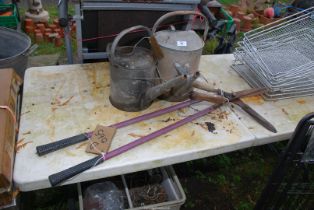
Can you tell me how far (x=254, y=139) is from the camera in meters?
1.24

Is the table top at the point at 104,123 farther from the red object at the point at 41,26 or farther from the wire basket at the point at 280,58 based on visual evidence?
the red object at the point at 41,26

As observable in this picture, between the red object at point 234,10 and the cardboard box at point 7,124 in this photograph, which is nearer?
the cardboard box at point 7,124

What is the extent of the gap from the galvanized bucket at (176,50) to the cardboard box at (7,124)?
634 mm

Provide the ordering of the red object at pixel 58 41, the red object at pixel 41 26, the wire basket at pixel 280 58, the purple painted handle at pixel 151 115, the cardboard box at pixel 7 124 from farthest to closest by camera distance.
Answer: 1. the red object at pixel 41 26
2. the red object at pixel 58 41
3. the wire basket at pixel 280 58
4. the purple painted handle at pixel 151 115
5. the cardboard box at pixel 7 124

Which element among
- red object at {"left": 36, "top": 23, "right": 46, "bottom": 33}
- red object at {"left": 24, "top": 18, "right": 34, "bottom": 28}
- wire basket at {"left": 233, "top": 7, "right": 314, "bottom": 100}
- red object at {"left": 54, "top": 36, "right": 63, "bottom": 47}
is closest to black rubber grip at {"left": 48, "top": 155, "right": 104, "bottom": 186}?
wire basket at {"left": 233, "top": 7, "right": 314, "bottom": 100}

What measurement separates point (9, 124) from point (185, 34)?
2.70 ft

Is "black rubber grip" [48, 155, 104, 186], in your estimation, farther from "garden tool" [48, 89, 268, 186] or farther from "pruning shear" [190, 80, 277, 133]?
"pruning shear" [190, 80, 277, 133]

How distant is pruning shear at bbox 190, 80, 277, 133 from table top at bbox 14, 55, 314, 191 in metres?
0.03

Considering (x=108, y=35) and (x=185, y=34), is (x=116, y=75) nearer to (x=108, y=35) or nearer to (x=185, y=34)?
(x=185, y=34)

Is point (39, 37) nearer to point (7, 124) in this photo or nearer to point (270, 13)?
point (7, 124)

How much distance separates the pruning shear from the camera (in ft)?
4.28

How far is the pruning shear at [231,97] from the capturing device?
4.28 ft

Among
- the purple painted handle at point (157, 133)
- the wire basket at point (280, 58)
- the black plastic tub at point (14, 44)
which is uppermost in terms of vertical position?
the wire basket at point (280, 58)

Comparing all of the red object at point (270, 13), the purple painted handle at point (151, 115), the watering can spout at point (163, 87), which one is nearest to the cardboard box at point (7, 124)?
the purple painted handle at point (151, 115)
